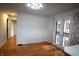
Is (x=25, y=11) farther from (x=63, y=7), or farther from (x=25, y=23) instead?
(x=63, y=7)

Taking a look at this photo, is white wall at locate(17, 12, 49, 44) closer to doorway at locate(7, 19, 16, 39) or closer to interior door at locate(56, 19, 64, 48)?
doorway at locate(7, 19, 16, 39)

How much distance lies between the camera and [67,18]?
1.87 m

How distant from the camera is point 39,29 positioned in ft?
6.71

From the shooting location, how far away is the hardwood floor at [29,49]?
1.93m

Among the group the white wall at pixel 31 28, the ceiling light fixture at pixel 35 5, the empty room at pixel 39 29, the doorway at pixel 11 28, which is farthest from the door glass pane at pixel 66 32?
the doorway at pixel 11 28

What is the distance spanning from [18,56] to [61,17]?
1.14m

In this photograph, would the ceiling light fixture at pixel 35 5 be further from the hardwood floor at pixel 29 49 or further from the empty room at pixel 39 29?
the hardwood floor at pixel 29 49

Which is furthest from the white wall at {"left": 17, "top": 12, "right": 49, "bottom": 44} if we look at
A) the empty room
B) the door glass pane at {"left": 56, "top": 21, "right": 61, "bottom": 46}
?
the door glass pane at {"left": 56, "top": 21, "right": 61, "bottom": 46}

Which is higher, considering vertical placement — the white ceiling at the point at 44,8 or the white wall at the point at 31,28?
the white ceiling at the point at 44,8

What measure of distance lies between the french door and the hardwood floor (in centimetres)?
14

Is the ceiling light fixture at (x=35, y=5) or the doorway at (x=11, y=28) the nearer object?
the ceiling light fixture at (x=35, y=5)

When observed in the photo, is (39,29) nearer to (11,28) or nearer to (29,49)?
(29,49)

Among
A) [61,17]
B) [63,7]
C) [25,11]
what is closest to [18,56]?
[25,11]

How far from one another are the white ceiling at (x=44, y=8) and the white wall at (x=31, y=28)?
0.10 metres
